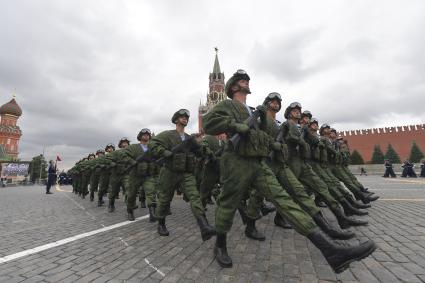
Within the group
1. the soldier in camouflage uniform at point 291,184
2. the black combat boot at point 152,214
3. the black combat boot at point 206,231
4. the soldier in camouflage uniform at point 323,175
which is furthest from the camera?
the black combat boot at point 152,214

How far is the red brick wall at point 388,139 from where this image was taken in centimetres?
5759

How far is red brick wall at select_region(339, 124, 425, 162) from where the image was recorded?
57594 millimetres

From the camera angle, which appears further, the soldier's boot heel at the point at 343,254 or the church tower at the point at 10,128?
the church tower at the point at 10,128

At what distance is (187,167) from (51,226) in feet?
11.1

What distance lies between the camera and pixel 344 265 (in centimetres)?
247

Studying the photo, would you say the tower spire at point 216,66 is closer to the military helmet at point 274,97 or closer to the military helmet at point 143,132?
the military helmet at point 143,132

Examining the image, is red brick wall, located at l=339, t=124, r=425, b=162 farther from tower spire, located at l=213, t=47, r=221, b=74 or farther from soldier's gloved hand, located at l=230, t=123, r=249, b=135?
soldier's gloved hand, located at l=230, t=123, r=249, b=135

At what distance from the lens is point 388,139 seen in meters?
60.6

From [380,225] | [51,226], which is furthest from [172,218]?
[380,225]

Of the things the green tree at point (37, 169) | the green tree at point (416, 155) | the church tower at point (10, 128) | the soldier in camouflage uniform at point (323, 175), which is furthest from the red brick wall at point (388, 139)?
the church tower at point (10, 128)

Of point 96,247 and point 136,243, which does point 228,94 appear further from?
point 96,247

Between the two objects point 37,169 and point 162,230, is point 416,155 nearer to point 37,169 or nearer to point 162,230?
point 162,230

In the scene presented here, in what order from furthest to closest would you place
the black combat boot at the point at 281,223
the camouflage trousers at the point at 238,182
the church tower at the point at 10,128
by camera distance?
the church tower at the point at 10,128 < the black combat boot at the point at 281,223 < the camouflage trousers at the point at 238,182

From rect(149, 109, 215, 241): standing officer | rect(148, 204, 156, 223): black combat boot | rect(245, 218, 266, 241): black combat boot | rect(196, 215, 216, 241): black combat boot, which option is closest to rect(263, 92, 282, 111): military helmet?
rect(149, 109, 215, 241): standing officer
